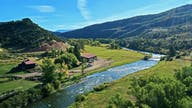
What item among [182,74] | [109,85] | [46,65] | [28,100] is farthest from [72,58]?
[182,74]

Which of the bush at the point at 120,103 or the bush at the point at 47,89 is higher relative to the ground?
the bush at the point at 120,103

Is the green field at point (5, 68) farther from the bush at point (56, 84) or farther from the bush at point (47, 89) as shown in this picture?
the bush at point (47, 89)

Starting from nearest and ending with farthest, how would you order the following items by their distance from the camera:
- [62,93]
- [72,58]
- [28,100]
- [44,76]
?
[28,100], [62,93], [44,76], [72,58]

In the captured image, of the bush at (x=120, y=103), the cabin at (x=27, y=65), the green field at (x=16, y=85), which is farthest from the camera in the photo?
the cabin at (x=27, y=65)

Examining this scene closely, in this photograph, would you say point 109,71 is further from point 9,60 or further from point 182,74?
point 182,74

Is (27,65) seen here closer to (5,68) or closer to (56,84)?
(5,68)

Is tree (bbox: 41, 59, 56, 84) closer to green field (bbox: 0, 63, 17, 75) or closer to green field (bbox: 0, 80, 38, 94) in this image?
green field (bbox: 0, 80, 38, 94)

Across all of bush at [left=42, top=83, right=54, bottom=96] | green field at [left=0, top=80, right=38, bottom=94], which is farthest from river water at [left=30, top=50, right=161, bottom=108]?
green field at [left=0, top=80, right=38, bottom=94]

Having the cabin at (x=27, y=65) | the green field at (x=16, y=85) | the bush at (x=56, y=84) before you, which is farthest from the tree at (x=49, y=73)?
the cabin at (x=27, y=65)
